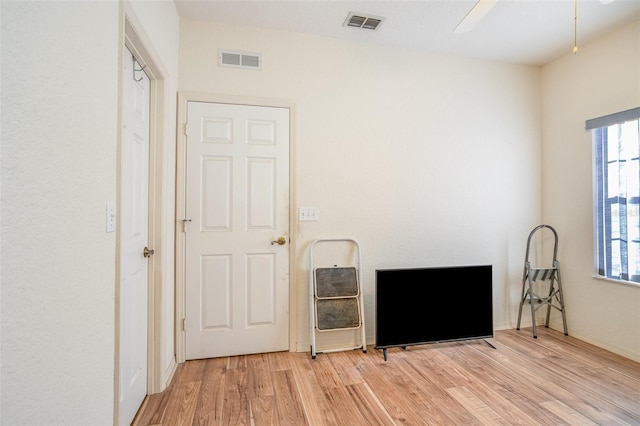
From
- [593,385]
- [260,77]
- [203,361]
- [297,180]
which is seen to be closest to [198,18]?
[260,77]

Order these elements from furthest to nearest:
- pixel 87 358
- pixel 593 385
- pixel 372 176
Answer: pixel 372 176
pixel 593 385
pixel 87 358

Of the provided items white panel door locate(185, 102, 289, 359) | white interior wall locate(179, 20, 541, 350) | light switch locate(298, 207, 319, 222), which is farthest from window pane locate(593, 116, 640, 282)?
white panel door locate(185, 102, 289, 359)

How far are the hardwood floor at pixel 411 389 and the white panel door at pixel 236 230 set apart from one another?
0.22 metres

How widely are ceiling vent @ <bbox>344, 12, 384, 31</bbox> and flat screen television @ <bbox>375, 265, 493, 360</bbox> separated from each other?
203 cm

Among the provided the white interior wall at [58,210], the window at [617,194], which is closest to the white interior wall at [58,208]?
the white interior wall at [58,210]

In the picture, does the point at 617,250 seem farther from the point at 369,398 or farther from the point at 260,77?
the point at 260,77

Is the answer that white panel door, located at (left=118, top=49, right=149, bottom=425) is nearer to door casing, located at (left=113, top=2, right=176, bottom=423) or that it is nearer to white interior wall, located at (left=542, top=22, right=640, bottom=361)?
door casing, located at (left=113, top=2, right=176, bottom=423)

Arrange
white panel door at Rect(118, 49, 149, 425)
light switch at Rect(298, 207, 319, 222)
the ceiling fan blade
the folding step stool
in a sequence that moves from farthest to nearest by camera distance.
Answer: the folding step stool < light switch at Rect(298, 207, 319, 222) < white panel door at Rect(118, 49, 149, 425) < the ceiling fan blade

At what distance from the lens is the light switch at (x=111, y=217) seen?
1.21 m

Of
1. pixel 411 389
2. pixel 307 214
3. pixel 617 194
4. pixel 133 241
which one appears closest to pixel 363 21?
→ pixel 307 214

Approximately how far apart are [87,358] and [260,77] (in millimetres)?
2283

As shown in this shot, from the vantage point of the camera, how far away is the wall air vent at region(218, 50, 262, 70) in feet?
8.33

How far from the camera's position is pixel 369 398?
1962 mm

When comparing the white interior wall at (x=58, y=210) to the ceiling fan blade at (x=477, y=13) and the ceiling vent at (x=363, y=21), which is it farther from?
the ceiling vent at (x=363, y=21)
